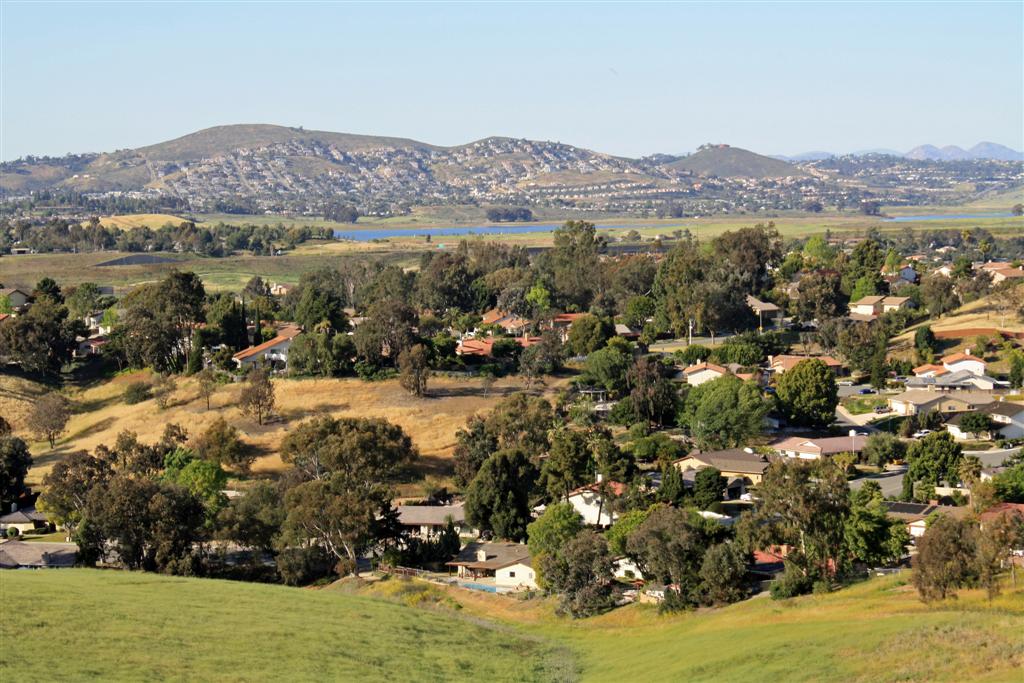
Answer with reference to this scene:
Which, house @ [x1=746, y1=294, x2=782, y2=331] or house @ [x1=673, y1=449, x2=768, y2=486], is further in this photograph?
house @ [x1=746, y1=294, x2=782, y2=331]

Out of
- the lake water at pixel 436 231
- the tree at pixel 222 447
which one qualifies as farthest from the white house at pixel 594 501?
the lake water at pixel 436 231

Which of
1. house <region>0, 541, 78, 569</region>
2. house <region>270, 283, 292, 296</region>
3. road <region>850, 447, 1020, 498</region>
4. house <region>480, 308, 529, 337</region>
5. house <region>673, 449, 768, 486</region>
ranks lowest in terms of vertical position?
house <region>0, 541, 78, 569</region>

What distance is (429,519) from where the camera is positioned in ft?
120

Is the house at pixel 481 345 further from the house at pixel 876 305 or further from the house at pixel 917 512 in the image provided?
the house at pixel 917 512

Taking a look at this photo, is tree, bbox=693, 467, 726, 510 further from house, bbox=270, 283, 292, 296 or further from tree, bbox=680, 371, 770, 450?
house, bbox=270, 283, 292, 296

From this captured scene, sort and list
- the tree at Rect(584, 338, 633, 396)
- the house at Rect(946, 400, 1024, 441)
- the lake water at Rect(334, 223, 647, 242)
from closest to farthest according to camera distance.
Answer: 1. the house at Rect(946, 400, 1024, 441)
2. the tree at Rect(584, 338, 633, 396)
3. the lake water at Rect(334, 223, 647, 242)

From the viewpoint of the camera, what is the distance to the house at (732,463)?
38.3 meters

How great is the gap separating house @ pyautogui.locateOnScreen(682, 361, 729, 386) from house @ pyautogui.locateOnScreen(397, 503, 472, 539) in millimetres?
15598

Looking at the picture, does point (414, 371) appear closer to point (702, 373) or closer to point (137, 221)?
point (702, 373)

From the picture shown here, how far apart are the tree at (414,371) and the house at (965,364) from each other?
70.0ft

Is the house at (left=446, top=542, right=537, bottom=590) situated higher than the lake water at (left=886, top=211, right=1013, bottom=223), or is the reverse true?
the lake water at (left=886, top=211, right=1013, bottom=223)

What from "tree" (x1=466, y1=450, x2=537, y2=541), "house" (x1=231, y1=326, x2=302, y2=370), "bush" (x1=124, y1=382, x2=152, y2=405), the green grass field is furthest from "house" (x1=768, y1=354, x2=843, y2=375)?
the green grass field

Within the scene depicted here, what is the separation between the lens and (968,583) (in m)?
24.6

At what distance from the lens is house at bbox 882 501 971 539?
31.7 metres
